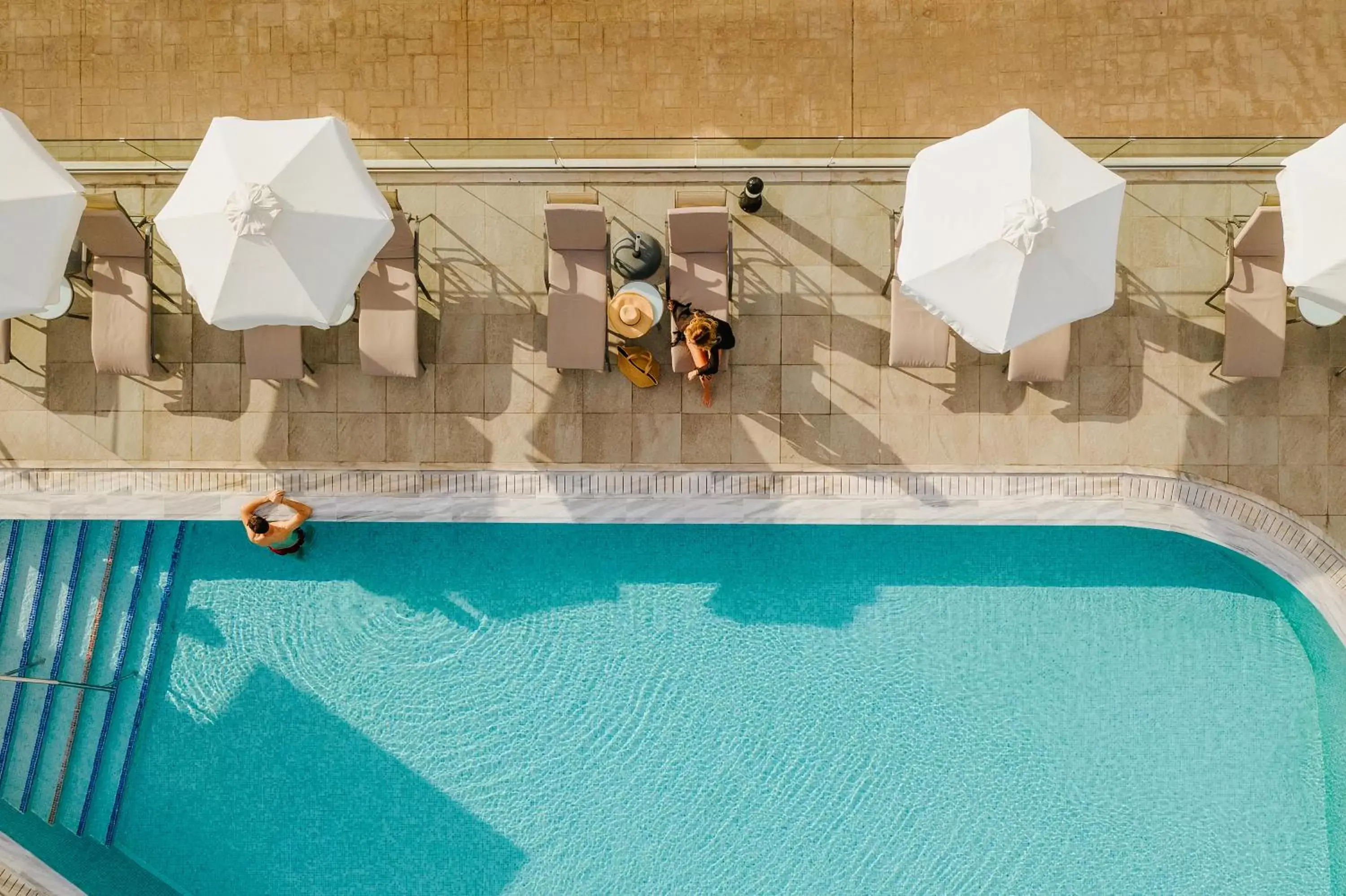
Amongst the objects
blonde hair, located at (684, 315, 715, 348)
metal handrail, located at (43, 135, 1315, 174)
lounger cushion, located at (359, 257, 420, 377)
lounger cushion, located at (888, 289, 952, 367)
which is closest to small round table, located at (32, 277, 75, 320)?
metal handrail, located at (43, 135, 1315, 174)

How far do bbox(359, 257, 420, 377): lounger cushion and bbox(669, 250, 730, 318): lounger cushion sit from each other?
2.47 m

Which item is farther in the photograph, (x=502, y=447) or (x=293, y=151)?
(x=502, y=447)

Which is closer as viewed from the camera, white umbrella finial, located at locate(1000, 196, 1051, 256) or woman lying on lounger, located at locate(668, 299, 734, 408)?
white umbrella finial, located at locate(1000, 196, 1051, 256)

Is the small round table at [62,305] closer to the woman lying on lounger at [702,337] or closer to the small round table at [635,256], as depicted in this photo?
the small round table at [635,256]

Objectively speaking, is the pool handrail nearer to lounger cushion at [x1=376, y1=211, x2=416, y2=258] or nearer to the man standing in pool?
the man standing in pool

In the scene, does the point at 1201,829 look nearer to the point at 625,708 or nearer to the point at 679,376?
the point at 625,708

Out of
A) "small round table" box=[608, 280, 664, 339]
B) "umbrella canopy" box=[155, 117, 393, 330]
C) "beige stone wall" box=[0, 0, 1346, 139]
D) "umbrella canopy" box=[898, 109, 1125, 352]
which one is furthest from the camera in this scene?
"beige stone wall" box=[0, 0, 1346, 139]

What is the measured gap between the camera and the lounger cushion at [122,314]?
7535 millimetres

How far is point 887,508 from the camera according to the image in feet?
25.5

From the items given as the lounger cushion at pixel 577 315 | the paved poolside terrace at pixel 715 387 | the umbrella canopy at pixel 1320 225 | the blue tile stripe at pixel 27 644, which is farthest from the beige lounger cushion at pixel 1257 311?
the blue tile stripe at pixel 27 644

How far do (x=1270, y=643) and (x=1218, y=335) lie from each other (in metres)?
3.14

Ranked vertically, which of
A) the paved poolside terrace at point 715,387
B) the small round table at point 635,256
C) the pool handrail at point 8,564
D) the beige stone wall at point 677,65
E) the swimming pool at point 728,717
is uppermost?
the beige stone wall at point 677,65

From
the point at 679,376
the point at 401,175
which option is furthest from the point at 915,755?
the point at 401,175

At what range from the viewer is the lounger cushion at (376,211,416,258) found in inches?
289
